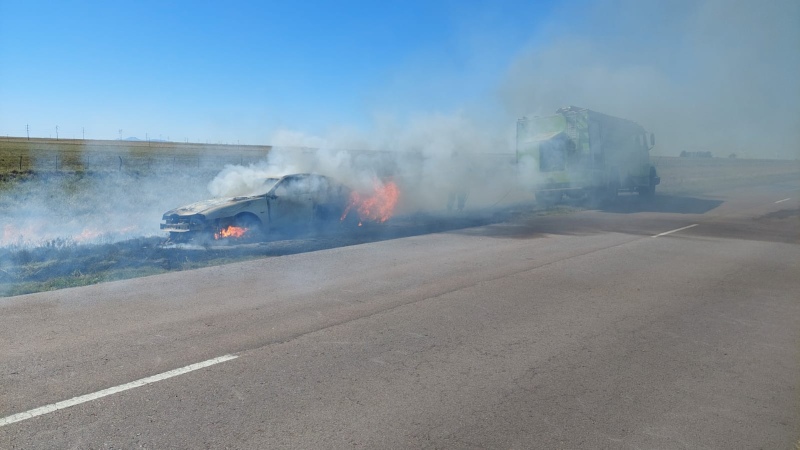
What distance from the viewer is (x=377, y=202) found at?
15.6 m

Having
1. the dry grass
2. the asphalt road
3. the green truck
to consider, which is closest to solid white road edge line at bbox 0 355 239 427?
the asphalt road

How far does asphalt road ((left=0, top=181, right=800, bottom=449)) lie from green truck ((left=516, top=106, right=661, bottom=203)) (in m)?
11.3

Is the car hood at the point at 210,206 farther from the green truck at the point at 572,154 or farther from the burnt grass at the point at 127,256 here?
the green truck at the point at 572,154

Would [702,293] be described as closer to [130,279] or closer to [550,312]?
[550,312]

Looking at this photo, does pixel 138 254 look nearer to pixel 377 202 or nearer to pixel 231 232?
pixel 231 232

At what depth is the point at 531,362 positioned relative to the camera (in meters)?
→ 4.78

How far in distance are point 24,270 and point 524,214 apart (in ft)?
45.8

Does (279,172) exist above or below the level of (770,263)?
above

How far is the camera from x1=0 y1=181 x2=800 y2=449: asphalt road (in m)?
3.55

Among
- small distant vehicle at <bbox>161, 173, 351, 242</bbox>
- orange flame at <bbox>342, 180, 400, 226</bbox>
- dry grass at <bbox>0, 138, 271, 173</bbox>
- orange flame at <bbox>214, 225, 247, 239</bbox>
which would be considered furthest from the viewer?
dry grass at <bbox>0, 138, 271, 173</bbox>

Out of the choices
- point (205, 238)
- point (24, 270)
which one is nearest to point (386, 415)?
point (24, 270)

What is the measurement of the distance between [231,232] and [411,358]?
7.86 meters

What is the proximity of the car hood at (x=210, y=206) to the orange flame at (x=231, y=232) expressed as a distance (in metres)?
0.46

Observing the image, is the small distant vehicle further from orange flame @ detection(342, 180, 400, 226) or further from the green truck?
the green truck
